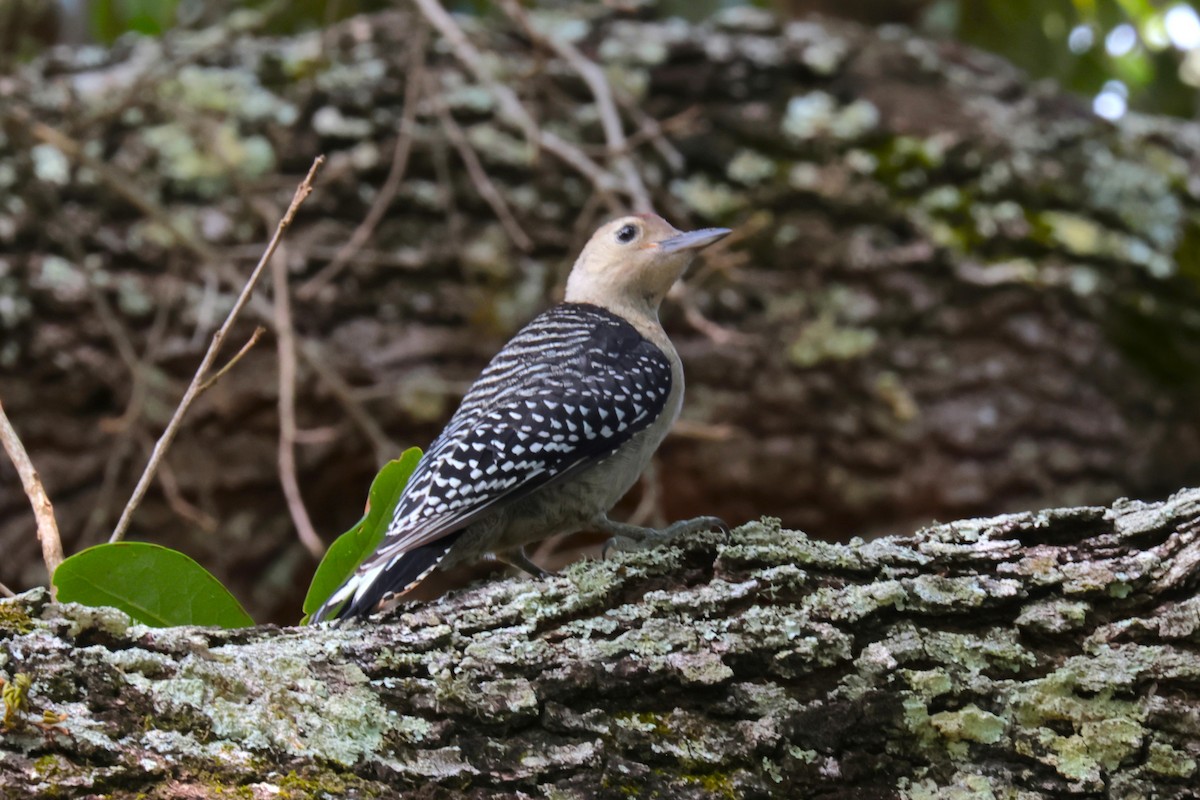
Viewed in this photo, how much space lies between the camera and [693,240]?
4211 millimetres

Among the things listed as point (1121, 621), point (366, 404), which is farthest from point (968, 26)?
point (1121, 621)

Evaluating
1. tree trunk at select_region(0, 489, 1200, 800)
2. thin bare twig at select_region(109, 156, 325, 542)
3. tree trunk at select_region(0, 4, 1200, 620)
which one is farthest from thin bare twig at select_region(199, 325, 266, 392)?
tree trunk at select_region(0, 4, 1200, 620)

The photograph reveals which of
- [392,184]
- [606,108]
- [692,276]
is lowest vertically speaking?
[692,276]

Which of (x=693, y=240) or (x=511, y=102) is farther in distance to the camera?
(x=511, y=102)

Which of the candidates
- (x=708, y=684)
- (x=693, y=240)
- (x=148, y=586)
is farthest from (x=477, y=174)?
(x=708, y=684)

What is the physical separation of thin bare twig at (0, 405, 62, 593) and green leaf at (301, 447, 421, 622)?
590 mm

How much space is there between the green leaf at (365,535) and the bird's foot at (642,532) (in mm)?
527

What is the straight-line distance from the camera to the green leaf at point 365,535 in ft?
9.25

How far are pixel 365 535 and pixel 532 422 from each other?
23.9 inches

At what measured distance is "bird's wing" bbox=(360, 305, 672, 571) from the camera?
3.05 metres

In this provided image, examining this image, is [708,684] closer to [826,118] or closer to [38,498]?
[38,498]

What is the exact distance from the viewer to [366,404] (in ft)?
17.6

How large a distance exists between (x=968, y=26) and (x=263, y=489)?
4965 mm

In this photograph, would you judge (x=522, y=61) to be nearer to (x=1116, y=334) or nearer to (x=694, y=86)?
(x=694, y=86)
